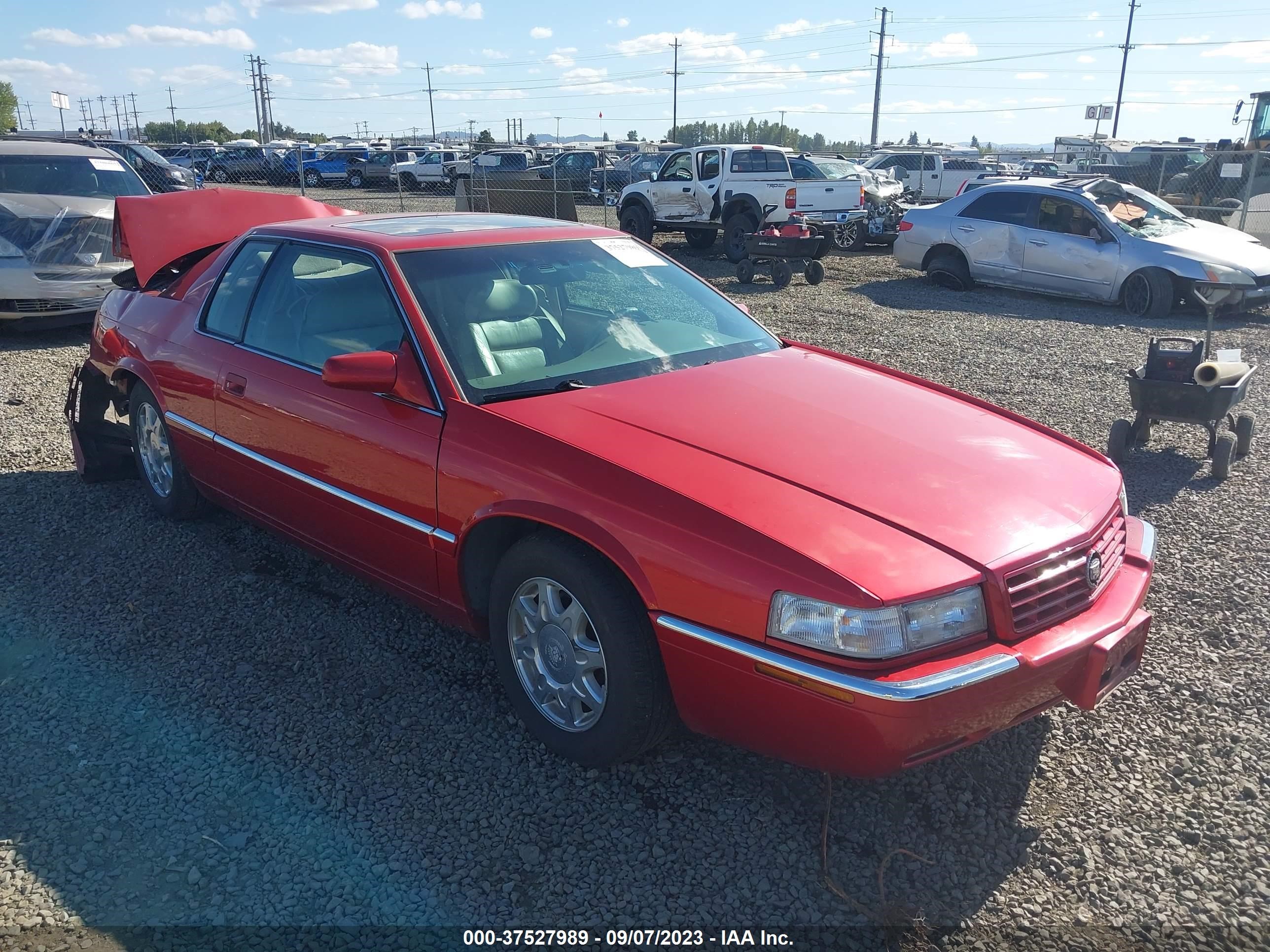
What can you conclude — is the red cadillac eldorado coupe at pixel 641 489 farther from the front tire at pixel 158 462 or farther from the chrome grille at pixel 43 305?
the chrome grille at pixel 43 305

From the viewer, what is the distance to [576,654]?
2939mm

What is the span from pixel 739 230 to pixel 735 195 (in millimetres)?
611

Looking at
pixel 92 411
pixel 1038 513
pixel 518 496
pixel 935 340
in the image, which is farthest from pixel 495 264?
pixel 935 340

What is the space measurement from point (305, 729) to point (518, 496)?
1.15 m

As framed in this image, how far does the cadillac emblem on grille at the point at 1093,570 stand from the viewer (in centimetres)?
279

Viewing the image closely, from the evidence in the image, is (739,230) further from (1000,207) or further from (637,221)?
(1000,207)

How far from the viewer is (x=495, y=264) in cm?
376

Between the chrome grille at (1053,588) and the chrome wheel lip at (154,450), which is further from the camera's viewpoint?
the chrome wheel lip at (154,450)

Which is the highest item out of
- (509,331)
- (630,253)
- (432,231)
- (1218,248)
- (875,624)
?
(432,231)

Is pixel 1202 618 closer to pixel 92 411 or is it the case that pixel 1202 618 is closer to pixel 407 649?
pixel 407 649

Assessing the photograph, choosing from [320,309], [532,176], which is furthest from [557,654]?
[532,176]

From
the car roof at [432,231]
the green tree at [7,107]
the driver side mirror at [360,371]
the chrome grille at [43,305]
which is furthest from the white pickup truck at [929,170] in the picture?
the green tree at [7,107]

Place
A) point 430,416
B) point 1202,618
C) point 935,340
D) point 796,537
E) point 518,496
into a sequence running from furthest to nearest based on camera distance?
point 935,340 → point 1202,618 → point 430,416 → point 518,496 → point 796,537

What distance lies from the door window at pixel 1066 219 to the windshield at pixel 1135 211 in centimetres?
21
